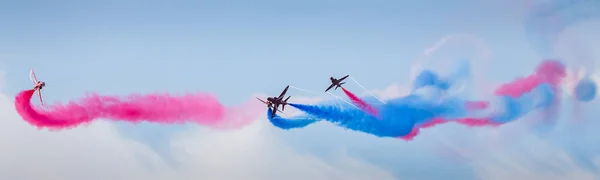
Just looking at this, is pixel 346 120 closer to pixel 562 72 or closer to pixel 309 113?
pixel 309 113

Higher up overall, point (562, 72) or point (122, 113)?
point (562, 72)

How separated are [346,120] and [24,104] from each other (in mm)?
15631

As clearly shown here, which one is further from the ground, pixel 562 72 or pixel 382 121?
pixel 562 72

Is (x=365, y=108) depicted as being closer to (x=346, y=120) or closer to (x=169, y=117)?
(x=346, y=120)

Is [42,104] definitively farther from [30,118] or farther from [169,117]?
[169,117]

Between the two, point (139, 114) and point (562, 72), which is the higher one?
point (562, 72)

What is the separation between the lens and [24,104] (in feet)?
117

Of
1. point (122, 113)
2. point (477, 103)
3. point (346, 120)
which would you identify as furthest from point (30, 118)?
point (477, 103)

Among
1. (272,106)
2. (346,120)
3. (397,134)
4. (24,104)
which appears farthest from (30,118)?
(397,134)

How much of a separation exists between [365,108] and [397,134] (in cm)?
203

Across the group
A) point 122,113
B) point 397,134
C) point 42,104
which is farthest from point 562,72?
point 42,104

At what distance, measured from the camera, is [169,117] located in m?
36.7

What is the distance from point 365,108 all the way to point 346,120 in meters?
1.14

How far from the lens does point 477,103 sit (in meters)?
37.2
